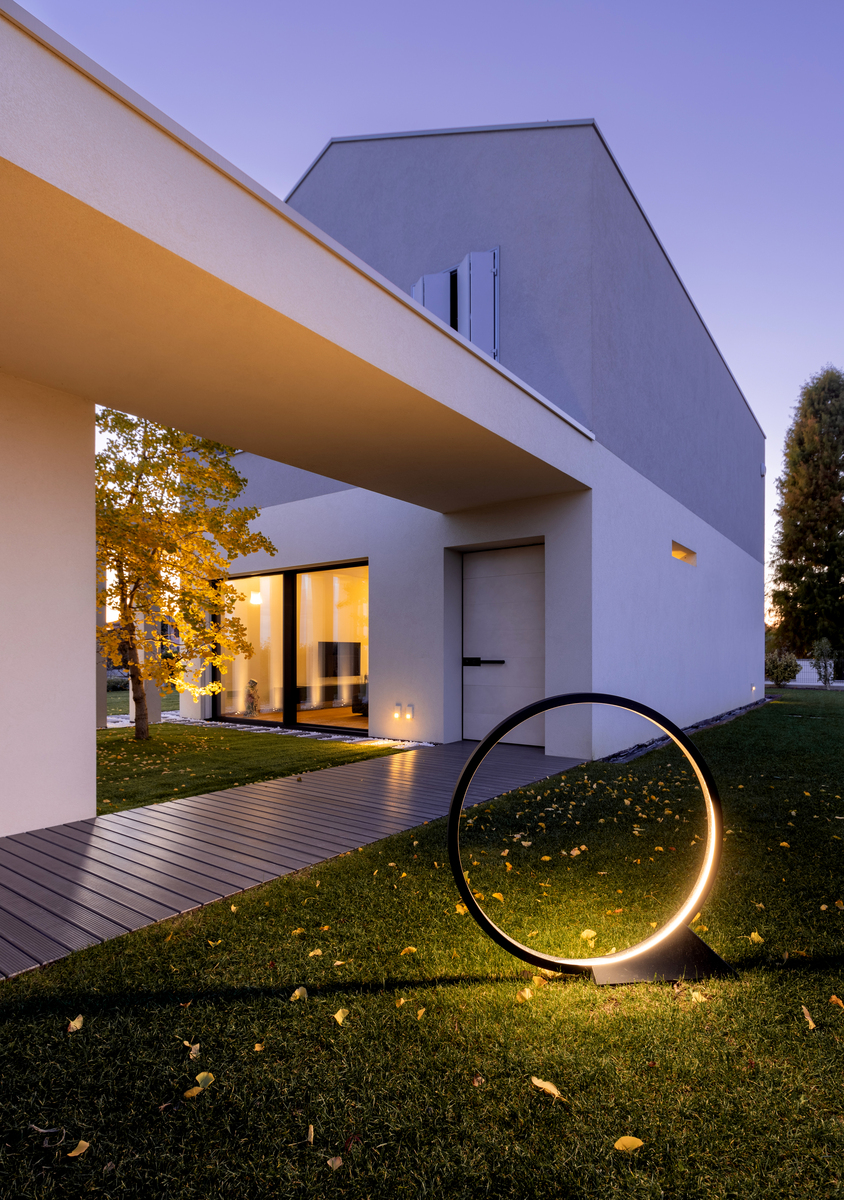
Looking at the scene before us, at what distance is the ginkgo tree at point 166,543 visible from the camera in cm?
645

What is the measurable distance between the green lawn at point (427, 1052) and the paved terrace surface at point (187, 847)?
23 centimetres

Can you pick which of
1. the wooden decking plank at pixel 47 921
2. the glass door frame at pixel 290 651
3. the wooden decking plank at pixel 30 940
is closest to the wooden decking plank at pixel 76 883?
the wooden decking plank at pixel 47 921

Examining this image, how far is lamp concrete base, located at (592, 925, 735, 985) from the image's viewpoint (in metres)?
2.11

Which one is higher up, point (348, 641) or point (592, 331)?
point (592, 331)

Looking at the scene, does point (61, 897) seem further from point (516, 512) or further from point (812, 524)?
point (812, 524)

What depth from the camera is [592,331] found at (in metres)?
6.32

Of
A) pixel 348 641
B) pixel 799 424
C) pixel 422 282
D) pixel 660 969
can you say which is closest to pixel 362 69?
pixel 422 282

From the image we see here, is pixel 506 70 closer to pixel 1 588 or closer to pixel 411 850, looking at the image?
pixel 1 588

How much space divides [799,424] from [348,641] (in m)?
25.9

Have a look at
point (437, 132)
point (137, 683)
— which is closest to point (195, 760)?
point (137, 683)

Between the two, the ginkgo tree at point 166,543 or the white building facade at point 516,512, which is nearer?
the white building facade at point 516,512

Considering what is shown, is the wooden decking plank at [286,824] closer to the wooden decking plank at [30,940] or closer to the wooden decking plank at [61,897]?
the wooden decking plank at [61,897]

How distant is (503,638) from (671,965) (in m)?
4.96

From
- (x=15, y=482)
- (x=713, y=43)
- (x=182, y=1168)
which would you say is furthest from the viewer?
(x=713, y=43)
